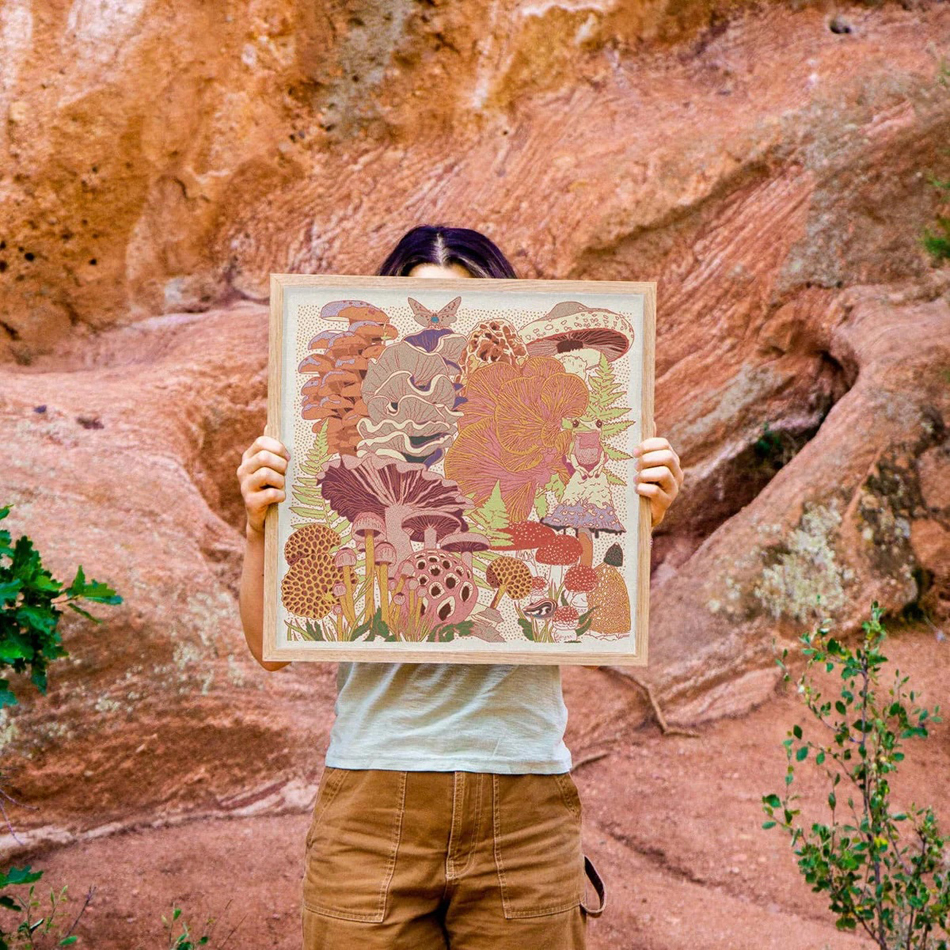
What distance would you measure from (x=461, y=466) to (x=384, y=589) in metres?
0.28

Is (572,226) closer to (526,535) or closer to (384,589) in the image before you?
(526,535)

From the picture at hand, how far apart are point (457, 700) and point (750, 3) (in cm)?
477

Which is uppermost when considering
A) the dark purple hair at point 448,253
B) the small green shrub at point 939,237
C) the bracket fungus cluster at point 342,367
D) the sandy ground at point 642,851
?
the small green shrub at point 939,237

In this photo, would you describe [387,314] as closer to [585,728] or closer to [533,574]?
[533,574]

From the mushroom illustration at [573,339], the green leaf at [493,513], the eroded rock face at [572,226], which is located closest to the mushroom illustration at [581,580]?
the green leaf at [493,513]

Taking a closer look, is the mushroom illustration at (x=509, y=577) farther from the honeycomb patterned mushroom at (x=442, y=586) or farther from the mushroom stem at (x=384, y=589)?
the mushroom stem at (x=384, y=589)

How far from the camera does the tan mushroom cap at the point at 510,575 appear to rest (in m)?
2.11

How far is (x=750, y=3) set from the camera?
5562 mm

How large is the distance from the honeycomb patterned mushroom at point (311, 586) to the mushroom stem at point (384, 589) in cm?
8

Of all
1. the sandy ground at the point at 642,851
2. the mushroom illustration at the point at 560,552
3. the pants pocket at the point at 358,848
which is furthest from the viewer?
the sandy ground at the point at 642,851

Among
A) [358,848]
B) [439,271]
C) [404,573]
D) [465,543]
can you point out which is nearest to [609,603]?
[465,543]

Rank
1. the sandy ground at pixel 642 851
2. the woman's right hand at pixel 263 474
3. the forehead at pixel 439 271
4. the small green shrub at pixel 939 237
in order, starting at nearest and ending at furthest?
the woman's right hand at pixel 263 474
the forehead at pixel 439 271
the sandy ground at pixel 642 851
the small green shrub at pixel 939 237

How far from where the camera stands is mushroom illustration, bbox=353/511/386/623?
2.09m

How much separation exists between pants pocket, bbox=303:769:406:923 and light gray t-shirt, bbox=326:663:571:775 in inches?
1.6
